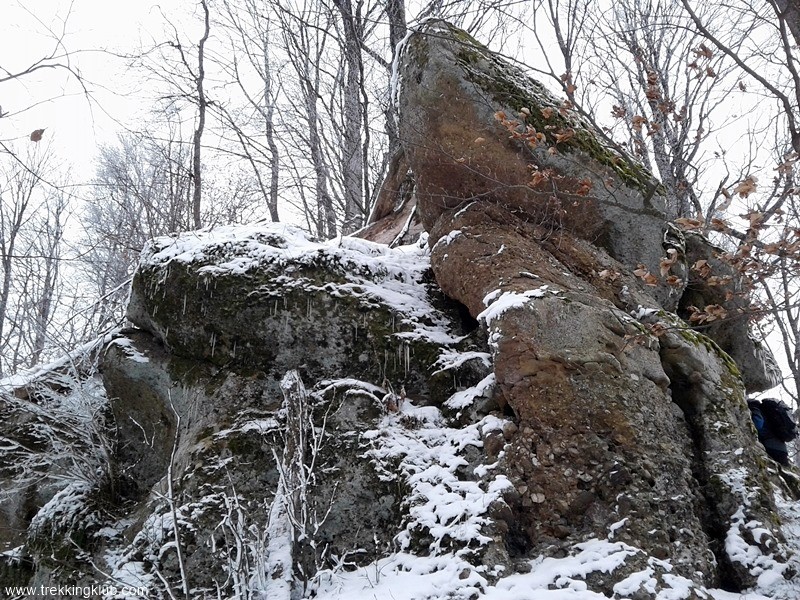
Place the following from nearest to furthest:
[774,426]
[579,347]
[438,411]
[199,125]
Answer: [579,347], [438,411], [774,426], [199,125]

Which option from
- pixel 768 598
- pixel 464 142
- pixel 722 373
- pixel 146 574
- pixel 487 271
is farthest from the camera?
pixel 464 142

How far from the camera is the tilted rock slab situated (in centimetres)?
376

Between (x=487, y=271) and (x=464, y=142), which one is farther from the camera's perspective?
(x=464, y=142)

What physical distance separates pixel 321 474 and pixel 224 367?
147cm

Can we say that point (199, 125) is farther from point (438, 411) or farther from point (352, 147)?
point (438, 411)

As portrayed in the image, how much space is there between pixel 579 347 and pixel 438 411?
134cm

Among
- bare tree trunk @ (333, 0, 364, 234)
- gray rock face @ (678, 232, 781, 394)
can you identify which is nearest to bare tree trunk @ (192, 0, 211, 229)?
bare tree trunk @ (333, 0, 364, 234)

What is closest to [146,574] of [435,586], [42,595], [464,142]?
[42,595]

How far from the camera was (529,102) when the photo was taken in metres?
5.90

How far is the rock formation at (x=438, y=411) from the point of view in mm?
3707

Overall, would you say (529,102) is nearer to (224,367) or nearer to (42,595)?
(224,367)

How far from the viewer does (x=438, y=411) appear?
489cm

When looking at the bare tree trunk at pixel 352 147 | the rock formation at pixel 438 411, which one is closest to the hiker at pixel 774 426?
the rock formation at pixel 438 411

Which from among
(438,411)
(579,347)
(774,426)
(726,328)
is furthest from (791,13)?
Result: (726,328)
